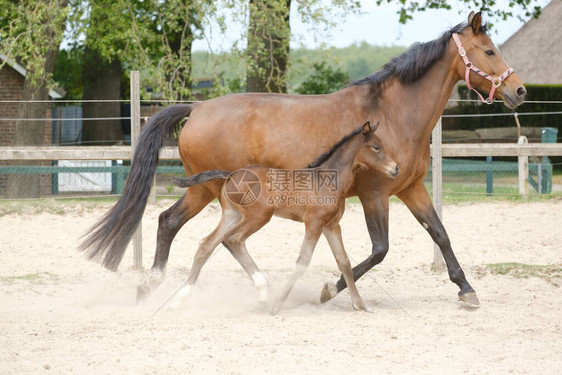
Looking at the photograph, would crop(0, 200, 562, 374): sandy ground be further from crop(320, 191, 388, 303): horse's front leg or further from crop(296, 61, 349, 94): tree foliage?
crop(296, 61, 349, 94): tree foliage

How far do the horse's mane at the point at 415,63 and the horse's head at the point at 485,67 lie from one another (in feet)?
0.30

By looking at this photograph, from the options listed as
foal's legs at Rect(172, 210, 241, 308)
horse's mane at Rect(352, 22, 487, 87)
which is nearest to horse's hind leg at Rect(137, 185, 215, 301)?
foal's legs at Rect(172, 210, 241, 308)

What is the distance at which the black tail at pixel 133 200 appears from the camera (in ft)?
17.3

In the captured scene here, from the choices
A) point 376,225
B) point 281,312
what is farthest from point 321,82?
point 281,312

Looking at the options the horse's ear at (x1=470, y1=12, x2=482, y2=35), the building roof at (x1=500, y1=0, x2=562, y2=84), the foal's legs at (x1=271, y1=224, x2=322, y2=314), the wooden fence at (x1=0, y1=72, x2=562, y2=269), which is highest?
the building roof at (x1=500, y1=0, x2=562, y2=84)

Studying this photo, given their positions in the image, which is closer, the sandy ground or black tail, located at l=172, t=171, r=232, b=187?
the sandy ground

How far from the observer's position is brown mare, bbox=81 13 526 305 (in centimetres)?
522

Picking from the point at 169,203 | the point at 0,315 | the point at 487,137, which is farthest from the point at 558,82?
the point at 0,315

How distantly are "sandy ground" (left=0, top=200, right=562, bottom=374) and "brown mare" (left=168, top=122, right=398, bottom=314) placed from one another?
0.42 meters

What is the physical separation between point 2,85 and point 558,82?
15556 millimetres

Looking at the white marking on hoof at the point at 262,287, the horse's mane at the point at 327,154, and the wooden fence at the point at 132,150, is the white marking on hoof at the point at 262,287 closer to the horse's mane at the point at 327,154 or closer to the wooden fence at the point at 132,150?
the horse's mane at the point at 327,154

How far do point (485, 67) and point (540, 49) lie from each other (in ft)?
55.6

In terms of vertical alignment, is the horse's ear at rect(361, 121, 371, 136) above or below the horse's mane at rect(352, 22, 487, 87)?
below

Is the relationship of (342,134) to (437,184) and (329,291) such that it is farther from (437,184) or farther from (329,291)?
(437,184)
